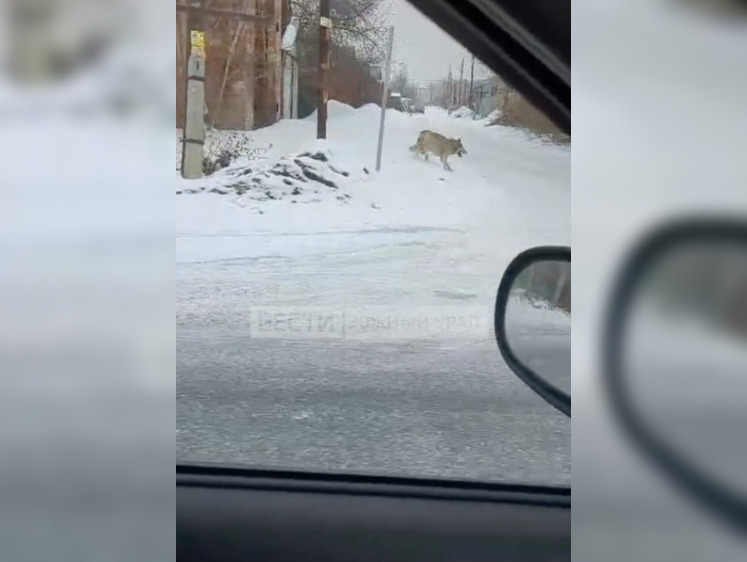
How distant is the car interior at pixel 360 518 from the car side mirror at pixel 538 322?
19 centimetres

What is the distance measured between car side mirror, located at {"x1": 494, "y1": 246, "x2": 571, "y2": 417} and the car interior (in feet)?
0.61

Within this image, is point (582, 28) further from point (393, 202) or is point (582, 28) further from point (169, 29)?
point (393, 202)

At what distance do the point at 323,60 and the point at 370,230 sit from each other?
10.4 inches

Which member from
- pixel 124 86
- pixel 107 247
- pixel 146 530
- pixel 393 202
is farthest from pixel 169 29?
pixel 393 202

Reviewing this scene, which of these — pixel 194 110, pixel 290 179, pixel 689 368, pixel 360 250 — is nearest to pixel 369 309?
pixel 360 250

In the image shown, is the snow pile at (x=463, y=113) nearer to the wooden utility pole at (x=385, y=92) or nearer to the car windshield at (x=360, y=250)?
the car windshield at (x=360, y=250)

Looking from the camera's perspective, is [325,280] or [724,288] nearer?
[724,288]

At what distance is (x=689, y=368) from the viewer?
→ 815 mm

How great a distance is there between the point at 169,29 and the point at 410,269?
653mm

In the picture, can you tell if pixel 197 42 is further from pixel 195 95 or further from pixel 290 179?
pixel 290 179

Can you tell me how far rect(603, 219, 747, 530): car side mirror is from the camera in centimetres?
81

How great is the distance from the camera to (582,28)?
80 cm

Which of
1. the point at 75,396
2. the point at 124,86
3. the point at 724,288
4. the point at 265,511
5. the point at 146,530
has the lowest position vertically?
the point at 265,511

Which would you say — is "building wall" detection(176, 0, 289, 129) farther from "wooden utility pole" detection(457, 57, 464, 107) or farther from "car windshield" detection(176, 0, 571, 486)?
"wooden utility pole" detection(457, 57, 464, 107)
